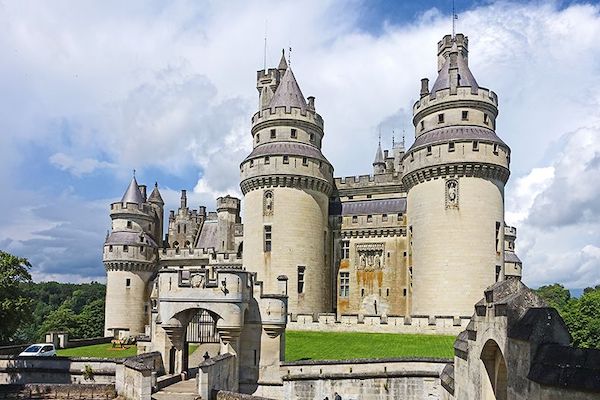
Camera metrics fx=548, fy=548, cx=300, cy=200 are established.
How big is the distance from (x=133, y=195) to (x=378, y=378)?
127 feet

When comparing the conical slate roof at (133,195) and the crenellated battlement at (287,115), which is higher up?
the crenellated battlement at (287,115)

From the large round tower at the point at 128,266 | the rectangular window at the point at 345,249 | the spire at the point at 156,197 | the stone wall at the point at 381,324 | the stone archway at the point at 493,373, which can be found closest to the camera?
the stone archway at the point at 493,373

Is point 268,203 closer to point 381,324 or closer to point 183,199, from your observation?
point 381,324

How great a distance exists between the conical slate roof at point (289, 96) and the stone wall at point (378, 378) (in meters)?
24.6

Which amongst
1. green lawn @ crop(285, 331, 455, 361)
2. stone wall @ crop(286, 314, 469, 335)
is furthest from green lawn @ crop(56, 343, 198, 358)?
stone wall @ crop(286, 314, 469, 335)

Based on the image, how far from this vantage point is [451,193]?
124 feet

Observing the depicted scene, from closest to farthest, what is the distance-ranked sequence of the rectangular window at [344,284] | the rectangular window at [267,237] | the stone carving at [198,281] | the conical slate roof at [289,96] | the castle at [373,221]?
the stone carving at [198,281], the castle at [373,221], the rectangular window at [267,237], the conical slate roof at [289,96], the rectangular window at [344,284]

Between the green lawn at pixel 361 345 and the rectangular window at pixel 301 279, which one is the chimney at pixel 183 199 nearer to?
the rectangular window at pixel 301 279

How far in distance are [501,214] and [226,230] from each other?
27305mm

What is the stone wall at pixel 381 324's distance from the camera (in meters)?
34.9

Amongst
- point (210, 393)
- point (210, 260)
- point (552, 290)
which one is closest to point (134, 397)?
point (210, 393)

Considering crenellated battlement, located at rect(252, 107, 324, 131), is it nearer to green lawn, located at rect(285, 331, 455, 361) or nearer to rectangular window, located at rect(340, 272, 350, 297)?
rectangular window, located at rect(340, 272, 350, 297)

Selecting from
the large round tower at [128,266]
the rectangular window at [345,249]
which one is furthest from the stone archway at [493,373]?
the large round tower at [128,266]

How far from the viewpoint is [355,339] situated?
111 feet
